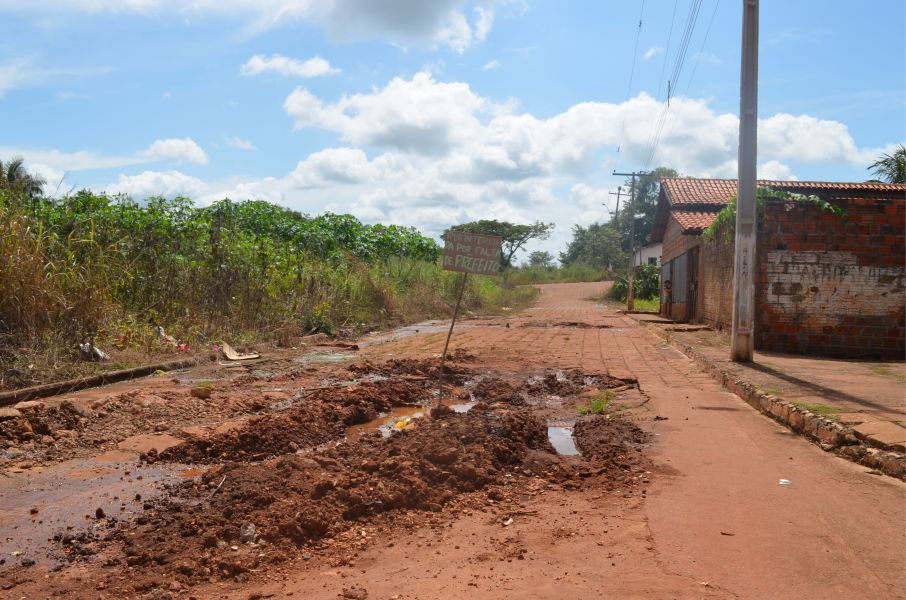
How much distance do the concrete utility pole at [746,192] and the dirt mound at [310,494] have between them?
573 centimetres

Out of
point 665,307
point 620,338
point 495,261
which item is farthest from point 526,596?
point 665,307

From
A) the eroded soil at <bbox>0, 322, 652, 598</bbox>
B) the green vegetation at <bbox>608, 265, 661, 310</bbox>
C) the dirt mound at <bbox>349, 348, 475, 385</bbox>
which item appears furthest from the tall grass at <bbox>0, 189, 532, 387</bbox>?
the green vegetation at <bbox>608, 265, 661, 310</bbox>

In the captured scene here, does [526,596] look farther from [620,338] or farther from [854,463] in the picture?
[620,338]

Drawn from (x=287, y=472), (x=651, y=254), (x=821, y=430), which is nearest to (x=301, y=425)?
(x=287, y=472)

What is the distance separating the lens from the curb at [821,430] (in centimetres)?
514

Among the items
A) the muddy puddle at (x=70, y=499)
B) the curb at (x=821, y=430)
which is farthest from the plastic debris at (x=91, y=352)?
the curb at (x=821, y=430)

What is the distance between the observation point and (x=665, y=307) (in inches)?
974

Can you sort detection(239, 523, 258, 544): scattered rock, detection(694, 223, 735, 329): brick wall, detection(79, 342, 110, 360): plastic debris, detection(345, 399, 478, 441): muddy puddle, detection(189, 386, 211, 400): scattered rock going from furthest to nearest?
detection(694, 223, 735, 329): brick wall
detection(79, 342, 110, 360): plastic debris
detection(189, 386, 211, 400): scattered rock
detection(345, 399, 478, 441): muddy puddle
detection(239, 523, 258, 544): scattered rock

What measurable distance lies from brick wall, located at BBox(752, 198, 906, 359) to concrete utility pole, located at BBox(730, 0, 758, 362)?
2.20 m

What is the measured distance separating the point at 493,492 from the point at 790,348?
953cm

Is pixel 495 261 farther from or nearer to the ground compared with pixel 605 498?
farther from the ground

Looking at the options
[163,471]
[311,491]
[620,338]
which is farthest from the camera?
[620,338]

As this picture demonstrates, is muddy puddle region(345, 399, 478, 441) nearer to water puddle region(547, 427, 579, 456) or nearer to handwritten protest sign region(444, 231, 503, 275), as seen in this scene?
water puddle region(547, 427, 579, 456)

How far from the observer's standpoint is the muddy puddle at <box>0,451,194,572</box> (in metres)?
3.79
